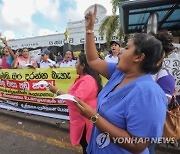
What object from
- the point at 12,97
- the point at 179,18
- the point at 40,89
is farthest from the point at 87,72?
the point at 179,18

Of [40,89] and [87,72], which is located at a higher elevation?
[87,72]

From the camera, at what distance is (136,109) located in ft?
4.20

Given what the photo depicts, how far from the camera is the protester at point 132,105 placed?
1.27m

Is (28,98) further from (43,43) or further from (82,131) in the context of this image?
(43,43)

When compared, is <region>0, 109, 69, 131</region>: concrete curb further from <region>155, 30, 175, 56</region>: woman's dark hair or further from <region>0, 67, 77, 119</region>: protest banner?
<region>155, 30, 175, 56</region>: woman's dark hair

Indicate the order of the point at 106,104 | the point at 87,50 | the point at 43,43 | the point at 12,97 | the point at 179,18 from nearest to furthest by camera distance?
the point at 106,104 → the point at 87,50 → the point at 12,97 → the point at 179,18 → the point at 43,43

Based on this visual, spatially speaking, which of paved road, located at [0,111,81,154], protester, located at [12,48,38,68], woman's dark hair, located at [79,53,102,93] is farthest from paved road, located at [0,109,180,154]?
woman's dark hair, located at [79,53,102,93]

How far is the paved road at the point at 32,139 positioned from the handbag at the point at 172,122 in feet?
6.93

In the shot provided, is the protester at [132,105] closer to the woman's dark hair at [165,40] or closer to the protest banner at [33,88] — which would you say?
the woman's dark hair at [165,40]

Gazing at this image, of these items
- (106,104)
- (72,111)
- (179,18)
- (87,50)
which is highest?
(179,18)

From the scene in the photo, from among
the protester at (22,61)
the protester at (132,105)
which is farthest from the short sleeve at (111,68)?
the protester at (22,61)

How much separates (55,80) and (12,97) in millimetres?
1469

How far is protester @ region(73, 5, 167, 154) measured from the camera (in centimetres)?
127

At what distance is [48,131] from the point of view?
461 cm
